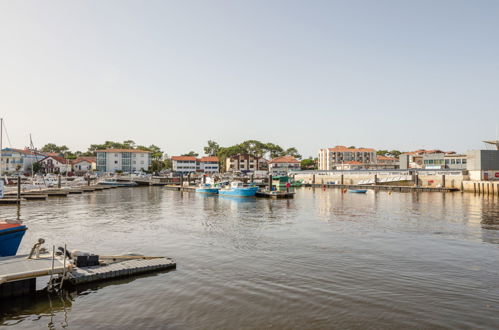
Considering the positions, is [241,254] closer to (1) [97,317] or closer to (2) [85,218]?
(1) [97,317]

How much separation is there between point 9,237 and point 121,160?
127 metres

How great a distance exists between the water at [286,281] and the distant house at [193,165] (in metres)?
118

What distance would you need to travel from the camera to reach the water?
11984mm

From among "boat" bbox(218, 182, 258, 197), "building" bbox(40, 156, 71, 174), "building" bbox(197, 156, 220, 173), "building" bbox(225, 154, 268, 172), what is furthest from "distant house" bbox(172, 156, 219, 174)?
"boat" bbox(218, 182, 258, 197)

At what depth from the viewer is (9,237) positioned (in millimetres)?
16812

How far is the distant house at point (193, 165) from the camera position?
14796 cm

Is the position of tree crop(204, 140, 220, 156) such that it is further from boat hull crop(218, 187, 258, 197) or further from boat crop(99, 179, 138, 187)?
boat hull crop(218, 187, 258, 197)

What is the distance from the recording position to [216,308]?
1291 centimetres

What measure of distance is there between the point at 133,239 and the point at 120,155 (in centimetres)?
11988

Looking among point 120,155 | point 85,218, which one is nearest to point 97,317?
point 85,218

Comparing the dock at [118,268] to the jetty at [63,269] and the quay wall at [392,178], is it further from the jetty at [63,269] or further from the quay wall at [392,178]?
the quay wall at [392,178]

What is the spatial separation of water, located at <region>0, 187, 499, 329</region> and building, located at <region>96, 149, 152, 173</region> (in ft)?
366

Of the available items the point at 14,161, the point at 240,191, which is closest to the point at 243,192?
the point at 240,191

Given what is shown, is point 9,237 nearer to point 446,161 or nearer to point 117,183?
point 117,183
